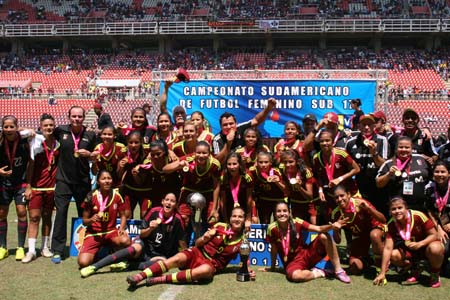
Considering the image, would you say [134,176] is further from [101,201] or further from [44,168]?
[44,168]

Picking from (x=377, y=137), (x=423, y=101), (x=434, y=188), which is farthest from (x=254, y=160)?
(x=423, y=101)

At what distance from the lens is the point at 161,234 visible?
5.42 metres

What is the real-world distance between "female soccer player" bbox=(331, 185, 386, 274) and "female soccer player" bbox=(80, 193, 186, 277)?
1853 millimetres

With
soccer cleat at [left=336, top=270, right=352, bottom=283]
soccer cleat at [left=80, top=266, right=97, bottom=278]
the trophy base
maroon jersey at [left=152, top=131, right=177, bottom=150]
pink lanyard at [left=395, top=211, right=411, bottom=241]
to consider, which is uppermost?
maroon jersey at [left=152, top=131, right=177, bottom=150]

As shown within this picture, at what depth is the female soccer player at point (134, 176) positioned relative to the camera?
5824 mm

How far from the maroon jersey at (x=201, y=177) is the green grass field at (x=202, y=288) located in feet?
3.56

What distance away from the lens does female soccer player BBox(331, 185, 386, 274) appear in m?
5.14

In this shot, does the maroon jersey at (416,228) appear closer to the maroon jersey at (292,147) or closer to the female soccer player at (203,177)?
the maroon jersey at (292,147)

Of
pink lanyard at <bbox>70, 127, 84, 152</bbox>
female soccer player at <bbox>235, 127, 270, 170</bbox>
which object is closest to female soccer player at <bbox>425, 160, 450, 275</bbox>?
female soccer player at <bbox>235, 127, 270, 170</bbox>

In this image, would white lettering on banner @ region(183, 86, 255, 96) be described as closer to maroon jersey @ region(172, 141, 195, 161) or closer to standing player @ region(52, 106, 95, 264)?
maroon jersey @ region(172, 141, 195, 161)

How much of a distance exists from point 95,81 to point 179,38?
841cm

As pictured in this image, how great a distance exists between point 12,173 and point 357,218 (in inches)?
167

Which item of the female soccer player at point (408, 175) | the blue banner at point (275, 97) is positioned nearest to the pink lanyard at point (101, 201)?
the female soccer player at point (408, 175)

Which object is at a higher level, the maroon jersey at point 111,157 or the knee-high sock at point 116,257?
the maroon jersey at point 111,157
